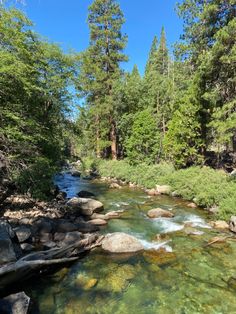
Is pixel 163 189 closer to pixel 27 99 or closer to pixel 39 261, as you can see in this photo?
pixel 27 99

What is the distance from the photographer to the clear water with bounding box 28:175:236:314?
635cm

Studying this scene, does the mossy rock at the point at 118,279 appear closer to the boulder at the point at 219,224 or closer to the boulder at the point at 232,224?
the boulder at the point at 232,224

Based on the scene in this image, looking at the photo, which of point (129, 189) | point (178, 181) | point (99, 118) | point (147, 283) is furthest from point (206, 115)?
point (147, 283)

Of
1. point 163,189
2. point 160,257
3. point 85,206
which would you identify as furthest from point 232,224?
point 163,189

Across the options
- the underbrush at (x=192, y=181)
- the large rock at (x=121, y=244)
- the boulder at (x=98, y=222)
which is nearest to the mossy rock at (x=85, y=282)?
the large rock at (x=121, y=244)

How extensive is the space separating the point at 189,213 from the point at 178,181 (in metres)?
4.88

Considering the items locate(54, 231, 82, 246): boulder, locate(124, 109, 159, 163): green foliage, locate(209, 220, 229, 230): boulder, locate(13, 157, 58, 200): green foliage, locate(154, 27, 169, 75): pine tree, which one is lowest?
locate(209, 220, 229, 230): boulder

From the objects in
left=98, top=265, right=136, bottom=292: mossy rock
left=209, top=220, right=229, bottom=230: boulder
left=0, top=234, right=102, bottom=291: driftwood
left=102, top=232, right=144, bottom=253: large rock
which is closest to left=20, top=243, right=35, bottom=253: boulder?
left=0, top=234, right=102, bottom=291: driftwood

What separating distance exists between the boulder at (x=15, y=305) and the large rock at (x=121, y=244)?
4.01m

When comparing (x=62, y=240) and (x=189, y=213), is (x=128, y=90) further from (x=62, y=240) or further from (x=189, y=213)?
(x=62, y=240)

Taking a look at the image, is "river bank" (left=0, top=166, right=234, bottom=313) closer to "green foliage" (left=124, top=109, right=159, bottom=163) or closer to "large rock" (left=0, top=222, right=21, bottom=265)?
"large rock" (left=0, top=222, right=21, bottom=265)

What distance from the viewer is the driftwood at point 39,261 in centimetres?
661

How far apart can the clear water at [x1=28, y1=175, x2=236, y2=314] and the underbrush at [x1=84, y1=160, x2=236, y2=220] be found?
9.71ft

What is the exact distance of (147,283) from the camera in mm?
7395
